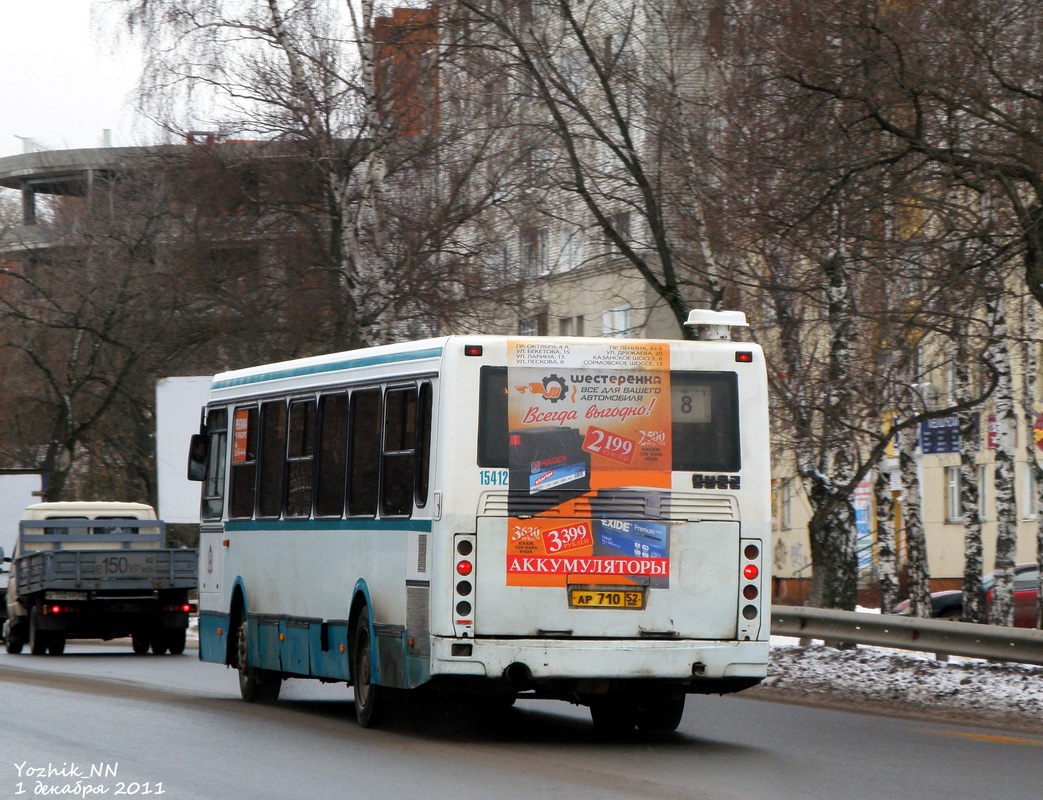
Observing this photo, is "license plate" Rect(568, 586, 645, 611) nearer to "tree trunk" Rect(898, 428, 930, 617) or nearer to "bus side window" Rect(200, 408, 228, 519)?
"bus side window" Rect(200, 408, 228, 519)

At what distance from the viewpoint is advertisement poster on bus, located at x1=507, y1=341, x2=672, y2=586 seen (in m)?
12.6

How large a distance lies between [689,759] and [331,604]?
3.84 meters

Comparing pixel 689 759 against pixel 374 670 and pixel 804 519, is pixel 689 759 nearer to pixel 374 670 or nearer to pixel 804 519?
pixel 374 670

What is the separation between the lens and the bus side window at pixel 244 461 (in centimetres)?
1653

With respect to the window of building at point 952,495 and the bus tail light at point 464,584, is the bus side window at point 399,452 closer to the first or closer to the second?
the bus tail light at point 464,584

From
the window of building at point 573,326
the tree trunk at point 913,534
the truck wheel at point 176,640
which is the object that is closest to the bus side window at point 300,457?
the truck wheel at point 176,640

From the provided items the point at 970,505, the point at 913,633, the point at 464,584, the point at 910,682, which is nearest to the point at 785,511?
the point at 970,505

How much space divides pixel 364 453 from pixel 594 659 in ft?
8.88

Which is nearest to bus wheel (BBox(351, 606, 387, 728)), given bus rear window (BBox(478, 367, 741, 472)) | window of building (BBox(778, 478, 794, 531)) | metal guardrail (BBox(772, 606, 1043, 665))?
bus rear window (BBox(478, 367, 741, 472))

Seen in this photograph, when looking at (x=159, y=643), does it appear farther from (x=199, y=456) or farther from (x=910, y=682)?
(x=910, y=682)

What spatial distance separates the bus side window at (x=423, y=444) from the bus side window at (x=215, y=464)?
15.3 ft

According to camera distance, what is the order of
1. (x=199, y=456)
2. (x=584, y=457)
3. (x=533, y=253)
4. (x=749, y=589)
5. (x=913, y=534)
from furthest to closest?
1. (x=533, y=253)
2. (x=913, y=534)
3. (x=199, y=456)
4. (x=749, y=589)
5. (x=584, y=457)

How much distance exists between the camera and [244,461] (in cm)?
1680

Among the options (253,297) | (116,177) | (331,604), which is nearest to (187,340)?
(253,297)
